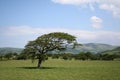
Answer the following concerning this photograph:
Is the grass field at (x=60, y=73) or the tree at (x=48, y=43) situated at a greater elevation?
the tree at (x=48, y=43)

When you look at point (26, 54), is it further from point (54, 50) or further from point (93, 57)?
point (93, 57)

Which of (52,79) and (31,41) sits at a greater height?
(31,41)

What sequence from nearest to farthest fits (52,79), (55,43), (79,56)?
(52,79)
(55,43)
(79,56)

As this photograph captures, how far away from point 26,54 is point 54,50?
7860mm

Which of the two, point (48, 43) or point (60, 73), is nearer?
point (60, 73)

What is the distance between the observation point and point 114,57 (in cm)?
16200

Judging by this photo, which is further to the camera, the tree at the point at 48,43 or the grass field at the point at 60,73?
the tree at the point at 48,43

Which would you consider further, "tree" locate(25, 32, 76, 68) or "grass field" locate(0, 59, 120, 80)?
"tree" locate(25, 32, 76, 68)

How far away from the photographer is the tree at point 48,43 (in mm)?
57094

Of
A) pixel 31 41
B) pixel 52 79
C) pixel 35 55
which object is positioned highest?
pixel 31 41

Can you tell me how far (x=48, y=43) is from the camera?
56781 mm

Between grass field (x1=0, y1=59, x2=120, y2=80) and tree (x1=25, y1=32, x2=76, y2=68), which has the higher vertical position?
tree (x1=25, y1=32, x2=76, y2=68)

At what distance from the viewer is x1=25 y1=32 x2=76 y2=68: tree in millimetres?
57094

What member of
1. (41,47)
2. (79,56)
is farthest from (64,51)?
(79,56)
